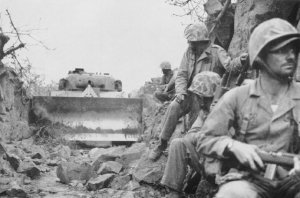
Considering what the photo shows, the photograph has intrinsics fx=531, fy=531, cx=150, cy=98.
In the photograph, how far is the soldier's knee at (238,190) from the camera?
2.77 metres

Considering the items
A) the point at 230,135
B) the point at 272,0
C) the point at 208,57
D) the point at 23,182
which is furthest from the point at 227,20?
the point at 230,135

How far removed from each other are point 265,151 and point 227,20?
6.65m

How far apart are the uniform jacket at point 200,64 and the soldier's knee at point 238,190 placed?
3.86 metres

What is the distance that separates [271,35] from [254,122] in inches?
19.9

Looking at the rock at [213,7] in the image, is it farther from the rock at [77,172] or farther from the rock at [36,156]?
the rock at [36,156]

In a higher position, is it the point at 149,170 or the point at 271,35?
the point at 271,35

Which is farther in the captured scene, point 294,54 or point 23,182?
point 23,182

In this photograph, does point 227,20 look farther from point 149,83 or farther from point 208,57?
point 149,83

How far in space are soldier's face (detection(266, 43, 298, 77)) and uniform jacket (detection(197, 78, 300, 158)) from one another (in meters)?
0.16

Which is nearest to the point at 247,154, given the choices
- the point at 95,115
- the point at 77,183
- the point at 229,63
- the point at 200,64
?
the point at 229,63

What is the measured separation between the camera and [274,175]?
2.90 meters

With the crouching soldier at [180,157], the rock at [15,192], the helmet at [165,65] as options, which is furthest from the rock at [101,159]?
the helmet at [165,65]

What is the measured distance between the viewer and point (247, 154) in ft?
9.22

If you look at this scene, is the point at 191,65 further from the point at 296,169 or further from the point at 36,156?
the point at 296,169
